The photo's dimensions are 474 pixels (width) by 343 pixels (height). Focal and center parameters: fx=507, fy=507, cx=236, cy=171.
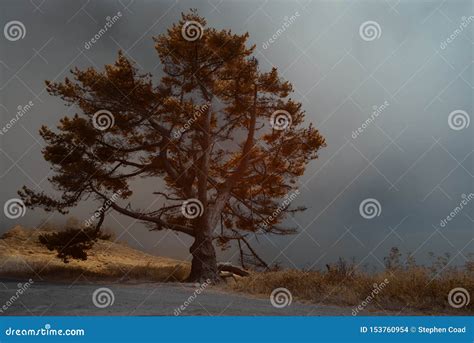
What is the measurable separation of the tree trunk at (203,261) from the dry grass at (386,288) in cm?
347

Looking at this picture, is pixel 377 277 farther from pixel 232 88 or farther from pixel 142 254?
pixel 142 254

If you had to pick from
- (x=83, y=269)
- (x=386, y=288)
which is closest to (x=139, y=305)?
(x=386, y=288)

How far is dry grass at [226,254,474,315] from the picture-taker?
11086 millimetres

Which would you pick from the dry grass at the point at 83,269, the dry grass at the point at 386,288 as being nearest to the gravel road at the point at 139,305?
the dry grass at the point at 386,288

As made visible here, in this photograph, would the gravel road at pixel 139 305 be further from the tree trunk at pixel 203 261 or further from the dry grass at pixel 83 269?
the dry grass at pixel 83 269

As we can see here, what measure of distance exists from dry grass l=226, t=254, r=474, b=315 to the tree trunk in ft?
11.4

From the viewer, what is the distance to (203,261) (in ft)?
59.0

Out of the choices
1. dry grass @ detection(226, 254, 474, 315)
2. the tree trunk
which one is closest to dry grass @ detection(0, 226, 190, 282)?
the tree trunk

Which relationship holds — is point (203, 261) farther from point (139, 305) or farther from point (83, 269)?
point (139, 305)

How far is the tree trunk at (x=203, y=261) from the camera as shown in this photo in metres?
17.8

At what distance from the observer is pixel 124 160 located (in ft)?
63.6

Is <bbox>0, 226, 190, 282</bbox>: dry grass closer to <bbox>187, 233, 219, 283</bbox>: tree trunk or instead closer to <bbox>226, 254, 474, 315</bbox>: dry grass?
<bbox>187, 233, 219, 283</bbox>: tree trunk

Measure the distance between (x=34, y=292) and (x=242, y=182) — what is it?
31.0 ft

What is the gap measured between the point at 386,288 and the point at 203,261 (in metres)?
7.67
